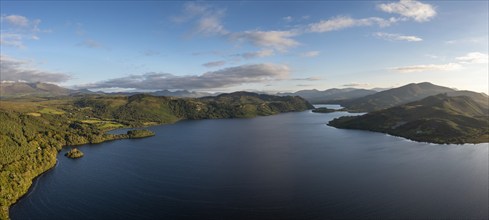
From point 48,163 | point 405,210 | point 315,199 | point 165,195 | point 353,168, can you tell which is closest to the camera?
point 405,210

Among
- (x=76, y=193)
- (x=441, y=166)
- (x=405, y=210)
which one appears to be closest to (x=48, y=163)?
(x=76, y=193)

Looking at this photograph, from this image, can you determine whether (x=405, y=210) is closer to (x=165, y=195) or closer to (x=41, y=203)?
(x=165, y=195)

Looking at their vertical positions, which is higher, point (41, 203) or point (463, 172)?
point (463, 172)

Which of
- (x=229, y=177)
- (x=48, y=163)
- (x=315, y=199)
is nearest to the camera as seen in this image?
(x=315, y=199)

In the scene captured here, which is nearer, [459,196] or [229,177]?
[459,196]

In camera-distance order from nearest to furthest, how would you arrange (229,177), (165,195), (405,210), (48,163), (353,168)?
(405,210), (165,195), (229,177), (353,168), (48,163)

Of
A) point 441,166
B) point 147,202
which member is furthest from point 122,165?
point 441,166

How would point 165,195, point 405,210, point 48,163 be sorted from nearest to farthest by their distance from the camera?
1. point 405,210
2. point 165,195
3. point 48,163

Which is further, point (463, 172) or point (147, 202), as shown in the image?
point (463, 172)

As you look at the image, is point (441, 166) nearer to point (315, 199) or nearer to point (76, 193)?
point (315, 199)
